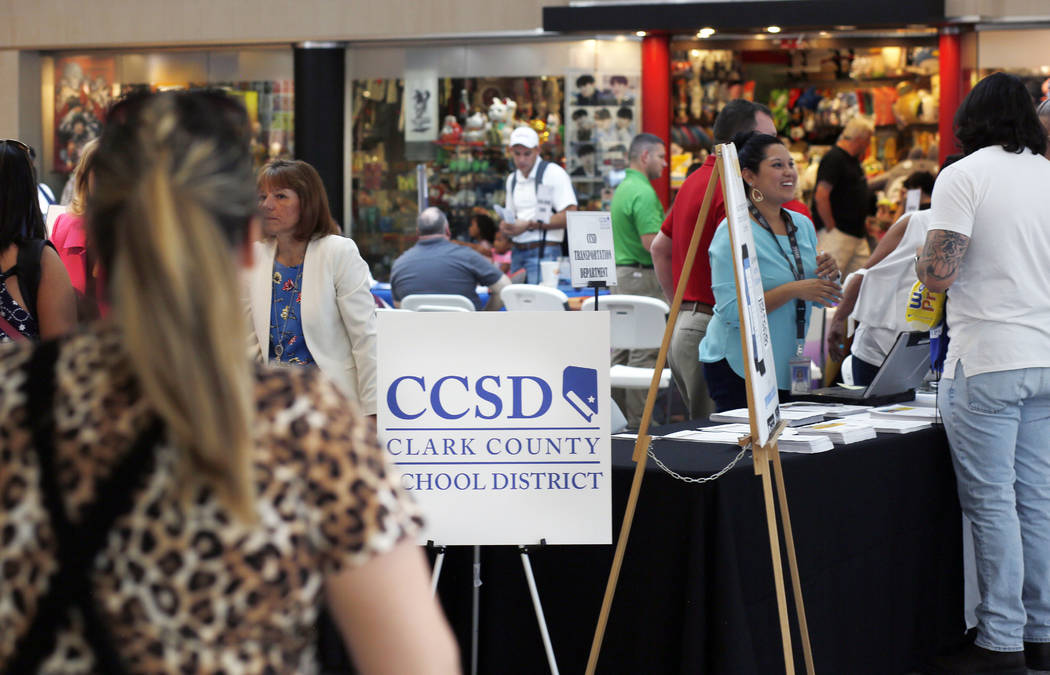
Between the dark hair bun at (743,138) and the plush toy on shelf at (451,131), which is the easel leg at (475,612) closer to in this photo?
the dark hair bun at (743,138)

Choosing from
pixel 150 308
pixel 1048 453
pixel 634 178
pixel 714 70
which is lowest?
pixel 1048 453

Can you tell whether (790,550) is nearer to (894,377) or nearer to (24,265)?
(894,377)

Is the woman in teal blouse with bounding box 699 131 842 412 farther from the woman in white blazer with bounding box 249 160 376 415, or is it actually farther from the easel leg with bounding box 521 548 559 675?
the easel leg with bounding box 521 548 559 675

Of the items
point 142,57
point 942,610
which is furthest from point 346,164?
point 942,610

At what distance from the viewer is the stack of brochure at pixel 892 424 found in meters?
4.11

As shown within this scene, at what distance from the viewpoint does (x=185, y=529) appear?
118 cm

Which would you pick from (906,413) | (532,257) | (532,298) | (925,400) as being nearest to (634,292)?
(532,298)

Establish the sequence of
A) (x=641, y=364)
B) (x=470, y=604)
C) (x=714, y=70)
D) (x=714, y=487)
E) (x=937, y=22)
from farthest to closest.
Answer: (x=714, y=70) → (x=937, y=22) → (x=641, y=364) → (x=470, y=604) → (x=714, y=487)

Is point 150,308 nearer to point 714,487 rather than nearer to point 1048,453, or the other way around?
point 714,487

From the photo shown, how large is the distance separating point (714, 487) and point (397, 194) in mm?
8947

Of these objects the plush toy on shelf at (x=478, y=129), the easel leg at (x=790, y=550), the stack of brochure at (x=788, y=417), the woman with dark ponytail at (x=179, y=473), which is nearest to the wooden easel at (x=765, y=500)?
the easel leg at (x=790, y=550)

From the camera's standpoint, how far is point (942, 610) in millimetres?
4281

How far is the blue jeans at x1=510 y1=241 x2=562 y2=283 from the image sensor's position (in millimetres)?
9680

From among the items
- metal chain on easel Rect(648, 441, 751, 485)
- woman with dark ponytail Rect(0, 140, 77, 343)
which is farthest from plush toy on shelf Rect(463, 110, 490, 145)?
metal chain on easel Rect(648, 441, 751, 485)
